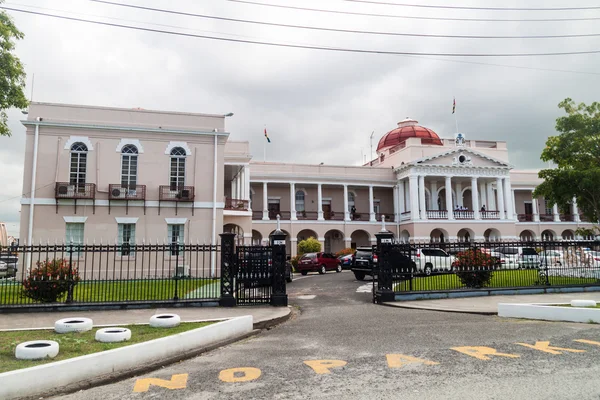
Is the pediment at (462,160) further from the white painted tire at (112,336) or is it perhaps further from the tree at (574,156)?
the white painted tire at (112,336)

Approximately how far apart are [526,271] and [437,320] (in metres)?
6.79

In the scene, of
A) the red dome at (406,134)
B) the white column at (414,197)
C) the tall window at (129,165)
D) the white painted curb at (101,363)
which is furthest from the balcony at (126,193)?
the red dome at (406,134)

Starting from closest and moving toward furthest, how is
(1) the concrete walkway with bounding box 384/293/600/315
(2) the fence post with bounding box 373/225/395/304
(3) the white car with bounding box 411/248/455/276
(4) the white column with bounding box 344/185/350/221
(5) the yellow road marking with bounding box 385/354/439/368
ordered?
(5) the yellow road marking with bounding box 385/354/439/368
(1) the concrete walkway with bounding box 384/293/600/315
(2) the fence post with bounding box 373/225/395/304
(3) the white car with bounding box 411/248/455/276
(4) the white column with bounding box 344/185/350/221

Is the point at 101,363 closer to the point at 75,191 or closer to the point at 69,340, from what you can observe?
the point at 69,340

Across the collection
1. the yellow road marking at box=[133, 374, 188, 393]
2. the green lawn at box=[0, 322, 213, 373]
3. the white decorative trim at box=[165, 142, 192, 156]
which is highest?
the white decorative trim at box=[165, 142, 192, 156]

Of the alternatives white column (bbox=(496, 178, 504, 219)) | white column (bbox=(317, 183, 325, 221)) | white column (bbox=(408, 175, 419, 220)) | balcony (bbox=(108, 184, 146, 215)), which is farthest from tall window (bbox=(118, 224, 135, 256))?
white column (bbox=(496, 178, 504, 219))

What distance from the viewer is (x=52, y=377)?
578 centimetres

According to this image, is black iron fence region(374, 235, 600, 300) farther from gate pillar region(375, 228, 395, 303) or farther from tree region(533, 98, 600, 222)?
tree region(533, 98, 600, 222)

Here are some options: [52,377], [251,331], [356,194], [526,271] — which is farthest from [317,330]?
[356,194]

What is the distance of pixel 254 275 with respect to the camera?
12.4m

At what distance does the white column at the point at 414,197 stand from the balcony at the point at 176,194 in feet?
70.5

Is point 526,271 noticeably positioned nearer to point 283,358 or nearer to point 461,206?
point 283,358

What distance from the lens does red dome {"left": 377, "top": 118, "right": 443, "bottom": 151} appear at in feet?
146

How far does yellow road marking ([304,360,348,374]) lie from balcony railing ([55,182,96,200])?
1847 centimetres
